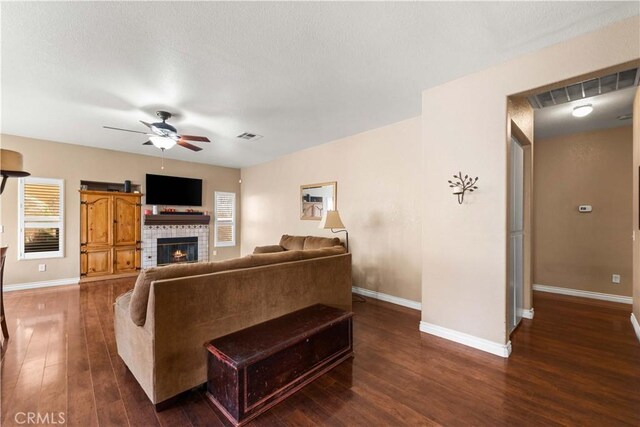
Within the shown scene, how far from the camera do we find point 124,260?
19.0ft

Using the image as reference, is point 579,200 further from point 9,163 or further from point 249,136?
point 9,163

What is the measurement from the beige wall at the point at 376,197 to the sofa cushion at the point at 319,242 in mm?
493

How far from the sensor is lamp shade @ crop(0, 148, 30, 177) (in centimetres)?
235

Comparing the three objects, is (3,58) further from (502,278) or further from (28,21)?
(502,278)

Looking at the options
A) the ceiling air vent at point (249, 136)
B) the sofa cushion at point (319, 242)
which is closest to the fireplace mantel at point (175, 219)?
the ceiling air vent at point (249, 136)

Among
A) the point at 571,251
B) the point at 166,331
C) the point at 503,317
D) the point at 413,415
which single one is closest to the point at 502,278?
the point at 503,317

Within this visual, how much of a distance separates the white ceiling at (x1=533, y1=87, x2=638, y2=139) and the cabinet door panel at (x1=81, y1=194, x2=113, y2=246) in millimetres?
7735

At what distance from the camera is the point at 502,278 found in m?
2.50

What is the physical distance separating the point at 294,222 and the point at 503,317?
14.0 feet

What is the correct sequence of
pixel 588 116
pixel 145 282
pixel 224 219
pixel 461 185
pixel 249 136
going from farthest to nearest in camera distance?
pixel 224 219 < pixel 249 136 < pixel 588 116 < pixel 461 185 < pixel 145 282

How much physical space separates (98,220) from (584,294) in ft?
29.4

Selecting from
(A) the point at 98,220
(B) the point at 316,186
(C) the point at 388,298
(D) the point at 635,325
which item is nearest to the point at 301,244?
(B) the point at 316,186

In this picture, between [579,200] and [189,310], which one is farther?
[579,200]

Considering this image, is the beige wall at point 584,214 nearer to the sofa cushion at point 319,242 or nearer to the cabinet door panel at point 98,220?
the sofa cushion at point 319,242
